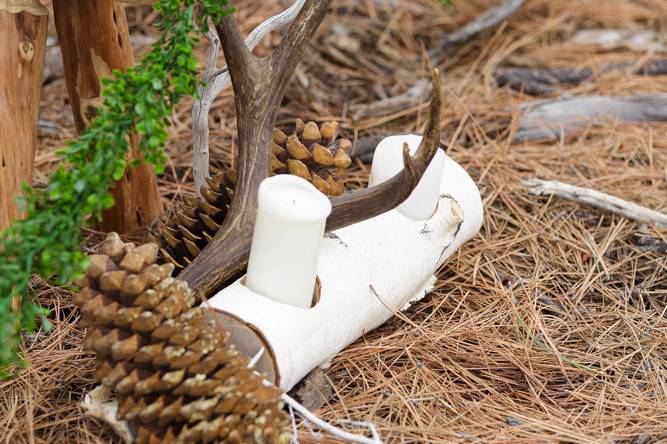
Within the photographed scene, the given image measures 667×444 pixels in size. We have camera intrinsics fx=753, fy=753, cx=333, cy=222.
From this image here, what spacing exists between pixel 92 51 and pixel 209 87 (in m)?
0.30

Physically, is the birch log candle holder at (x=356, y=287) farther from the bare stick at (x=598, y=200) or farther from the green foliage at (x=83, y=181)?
the bare stick at (x=598, y=200)

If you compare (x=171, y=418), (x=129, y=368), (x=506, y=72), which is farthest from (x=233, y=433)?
(x=506, y=72)

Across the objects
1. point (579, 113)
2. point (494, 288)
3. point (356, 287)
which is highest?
point (356, 287)

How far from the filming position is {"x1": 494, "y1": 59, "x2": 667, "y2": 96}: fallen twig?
3035 millimetres

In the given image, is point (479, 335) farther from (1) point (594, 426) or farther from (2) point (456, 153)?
(2) point (456, 153)

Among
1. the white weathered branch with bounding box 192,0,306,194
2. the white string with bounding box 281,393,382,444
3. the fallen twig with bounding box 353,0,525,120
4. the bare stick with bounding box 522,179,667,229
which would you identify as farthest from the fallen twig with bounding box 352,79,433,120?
the white string with bounding box 281,393,382,444

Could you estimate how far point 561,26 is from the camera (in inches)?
138

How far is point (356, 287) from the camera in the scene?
1.62 metres

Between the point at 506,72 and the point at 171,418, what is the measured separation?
89.5 inches

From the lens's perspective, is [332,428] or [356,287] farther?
[356,287]

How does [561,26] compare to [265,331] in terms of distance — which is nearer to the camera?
[265,331]

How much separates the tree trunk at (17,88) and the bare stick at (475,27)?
1.96 meters

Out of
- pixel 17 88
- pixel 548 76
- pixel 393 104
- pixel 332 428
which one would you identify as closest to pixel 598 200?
pixel 393 104

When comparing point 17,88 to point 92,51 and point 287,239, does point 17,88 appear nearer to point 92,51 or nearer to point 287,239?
point 92,51
